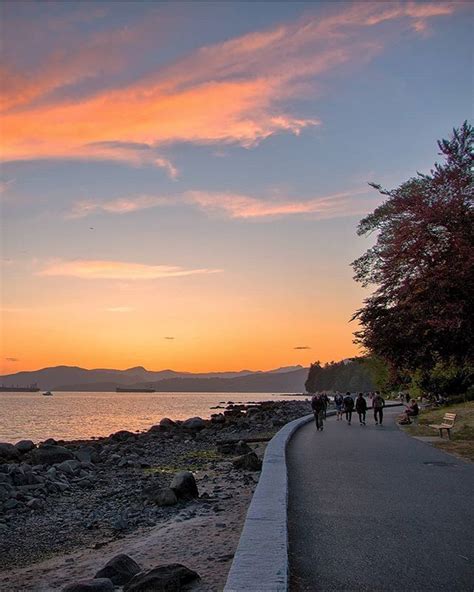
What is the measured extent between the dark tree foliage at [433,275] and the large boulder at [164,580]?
11.3m

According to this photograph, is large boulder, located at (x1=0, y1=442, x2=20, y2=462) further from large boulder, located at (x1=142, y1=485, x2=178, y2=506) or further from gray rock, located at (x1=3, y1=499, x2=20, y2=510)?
large boulder, located at (x1=142, y1=485, x2=178, y2=506)

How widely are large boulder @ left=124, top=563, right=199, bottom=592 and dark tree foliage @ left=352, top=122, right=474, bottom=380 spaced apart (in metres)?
11.3

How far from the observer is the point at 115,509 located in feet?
45.3

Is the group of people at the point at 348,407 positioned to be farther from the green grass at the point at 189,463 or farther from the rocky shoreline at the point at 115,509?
the green grass at the point at 189,463

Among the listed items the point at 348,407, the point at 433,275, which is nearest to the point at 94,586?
the point at 433,275

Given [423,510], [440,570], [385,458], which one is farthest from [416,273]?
[440,570]

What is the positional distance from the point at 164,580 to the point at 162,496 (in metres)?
6.78

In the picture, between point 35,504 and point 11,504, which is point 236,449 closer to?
point 35,504

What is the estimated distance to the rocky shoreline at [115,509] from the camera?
843 centimetres

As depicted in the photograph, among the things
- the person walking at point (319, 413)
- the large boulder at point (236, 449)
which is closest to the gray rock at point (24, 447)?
the large boulder at point (236, 449)

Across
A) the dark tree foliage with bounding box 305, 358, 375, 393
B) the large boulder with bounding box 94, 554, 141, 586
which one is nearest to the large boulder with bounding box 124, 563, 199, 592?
the large boulder with bounding box 94, 554, 141, 586

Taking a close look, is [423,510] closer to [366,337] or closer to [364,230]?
[366,337]

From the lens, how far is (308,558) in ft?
20.5

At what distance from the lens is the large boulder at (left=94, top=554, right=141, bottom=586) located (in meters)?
7.00
